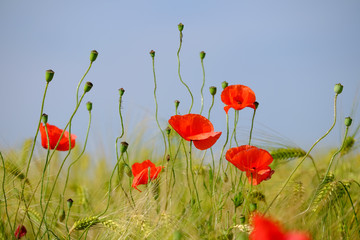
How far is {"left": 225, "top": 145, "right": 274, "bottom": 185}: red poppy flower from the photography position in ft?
4.78

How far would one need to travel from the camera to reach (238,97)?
64.8 inches

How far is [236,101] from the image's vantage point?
64.7 inches

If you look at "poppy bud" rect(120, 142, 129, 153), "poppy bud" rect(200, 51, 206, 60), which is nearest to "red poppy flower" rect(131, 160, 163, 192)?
"poppy bud" rect(120, 142, 129, 153)

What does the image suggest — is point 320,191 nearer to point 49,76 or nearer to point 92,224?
point 92,224

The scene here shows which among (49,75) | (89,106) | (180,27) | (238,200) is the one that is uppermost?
(180,27)

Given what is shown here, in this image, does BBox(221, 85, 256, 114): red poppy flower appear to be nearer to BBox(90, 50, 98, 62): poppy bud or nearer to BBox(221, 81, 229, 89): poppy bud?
BBox(221, 81, 229, 89): poppy bud

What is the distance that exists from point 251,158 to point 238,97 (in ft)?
0.88

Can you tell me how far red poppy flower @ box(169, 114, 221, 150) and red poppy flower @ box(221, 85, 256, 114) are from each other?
0.16 meters

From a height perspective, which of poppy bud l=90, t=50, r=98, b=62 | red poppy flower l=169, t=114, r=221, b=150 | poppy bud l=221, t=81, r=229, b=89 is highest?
poppy bud l=90, t=50, r=98, b=62

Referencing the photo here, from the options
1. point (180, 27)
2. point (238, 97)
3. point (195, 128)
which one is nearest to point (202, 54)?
point (180, 27)

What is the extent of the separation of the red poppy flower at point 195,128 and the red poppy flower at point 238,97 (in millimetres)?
164

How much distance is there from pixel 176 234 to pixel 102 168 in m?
1.94

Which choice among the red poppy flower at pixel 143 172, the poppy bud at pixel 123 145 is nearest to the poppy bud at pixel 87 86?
the poppy bud at pixel 123 145

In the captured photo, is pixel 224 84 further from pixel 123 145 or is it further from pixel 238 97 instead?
pixel 123 145
